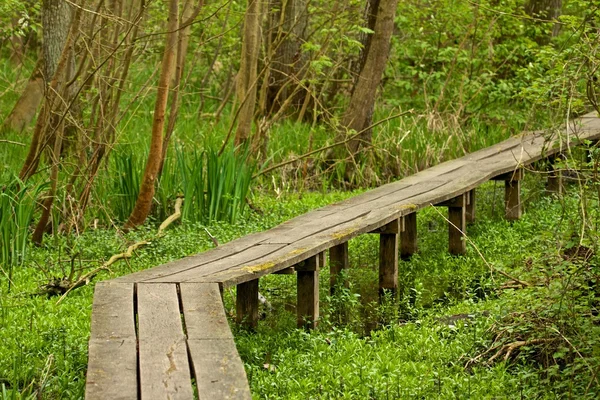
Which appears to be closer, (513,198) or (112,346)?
(112,346)

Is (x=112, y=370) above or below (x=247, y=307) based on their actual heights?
above

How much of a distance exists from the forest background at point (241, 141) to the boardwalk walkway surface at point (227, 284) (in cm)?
35

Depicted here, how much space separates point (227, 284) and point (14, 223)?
2.57 meters

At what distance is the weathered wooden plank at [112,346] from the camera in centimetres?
351

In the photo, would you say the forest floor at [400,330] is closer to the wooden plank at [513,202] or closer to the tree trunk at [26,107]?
the wooden plank at [513,202]

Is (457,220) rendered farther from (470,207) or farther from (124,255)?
(124,255)

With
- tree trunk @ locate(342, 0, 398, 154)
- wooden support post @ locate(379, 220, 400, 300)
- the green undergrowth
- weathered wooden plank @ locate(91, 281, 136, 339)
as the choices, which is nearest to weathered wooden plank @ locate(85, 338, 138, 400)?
weathered wooden plank @ locate(91, 281, 136, 339)

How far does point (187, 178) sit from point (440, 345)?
3.40 m

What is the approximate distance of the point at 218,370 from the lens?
3.67 meters

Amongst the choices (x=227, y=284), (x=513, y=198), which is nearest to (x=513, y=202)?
(x=513, y=198)

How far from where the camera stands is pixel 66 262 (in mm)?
7156

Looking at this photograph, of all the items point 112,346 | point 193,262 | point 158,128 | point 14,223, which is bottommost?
point 14,223

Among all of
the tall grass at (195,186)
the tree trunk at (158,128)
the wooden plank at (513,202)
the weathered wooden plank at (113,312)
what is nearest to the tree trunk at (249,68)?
the tall grass at (195,186)

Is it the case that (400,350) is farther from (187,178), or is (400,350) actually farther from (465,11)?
(465,11)
